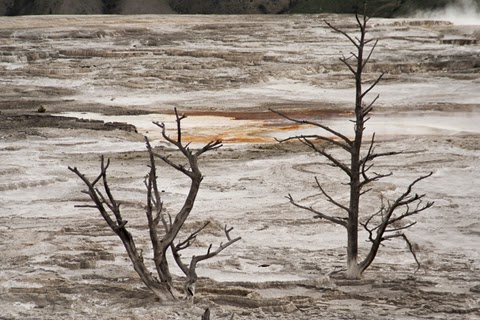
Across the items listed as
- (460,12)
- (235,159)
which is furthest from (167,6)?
(235,159)

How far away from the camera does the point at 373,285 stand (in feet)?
31.2

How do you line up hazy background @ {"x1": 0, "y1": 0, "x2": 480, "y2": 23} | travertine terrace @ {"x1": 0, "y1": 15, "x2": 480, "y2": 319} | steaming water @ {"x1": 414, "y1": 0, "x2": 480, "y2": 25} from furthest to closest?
hazy background @ {"x1": 0, "y1": 0, "x2": 480, "y2": 23} → steaming water @ {"x1": 414, "y1": 0, "x2": 480, "y2": 25} → travertine terrace @ {"x1": 0, "y1": 15, "x2": 480, "y2": 319}

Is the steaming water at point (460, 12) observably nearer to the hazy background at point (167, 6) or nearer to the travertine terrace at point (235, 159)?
Result: the travertine terrace at point (235, 159)

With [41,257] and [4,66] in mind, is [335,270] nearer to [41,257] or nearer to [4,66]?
[41,257]

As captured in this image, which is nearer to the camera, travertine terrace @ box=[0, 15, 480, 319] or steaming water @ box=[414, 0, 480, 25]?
travertine terrace @ box=[0, 15, 480, 319]

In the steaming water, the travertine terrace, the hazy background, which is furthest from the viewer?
the hazy background

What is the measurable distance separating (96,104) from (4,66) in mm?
7073

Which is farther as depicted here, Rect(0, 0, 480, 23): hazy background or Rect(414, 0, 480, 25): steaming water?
Rect(0, 0, 480, 23): hazy background

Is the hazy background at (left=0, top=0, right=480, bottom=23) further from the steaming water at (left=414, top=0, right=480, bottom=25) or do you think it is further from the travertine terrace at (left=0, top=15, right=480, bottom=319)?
the travertine terrace at (left=0, top=15, right=480, bottom=319)

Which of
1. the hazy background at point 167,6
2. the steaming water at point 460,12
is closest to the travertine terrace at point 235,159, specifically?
the steaming water at point 460,12

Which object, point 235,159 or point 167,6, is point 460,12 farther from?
point 167,6

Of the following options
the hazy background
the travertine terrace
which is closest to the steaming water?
the travertine terrace

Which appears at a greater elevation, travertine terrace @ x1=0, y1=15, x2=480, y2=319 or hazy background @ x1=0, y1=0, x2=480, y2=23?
travertine terrace @ x1=0, y1=15, x2=480, y2=319

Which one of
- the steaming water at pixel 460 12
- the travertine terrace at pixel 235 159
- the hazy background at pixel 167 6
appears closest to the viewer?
the travertine terrace at pixel 235 159
